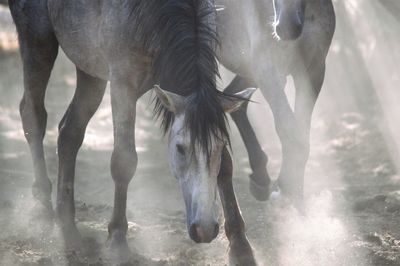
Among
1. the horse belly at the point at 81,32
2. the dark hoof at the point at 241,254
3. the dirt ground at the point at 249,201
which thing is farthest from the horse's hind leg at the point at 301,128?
the horse belly at the point at 81,32

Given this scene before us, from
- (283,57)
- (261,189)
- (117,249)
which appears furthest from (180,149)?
(261,189)

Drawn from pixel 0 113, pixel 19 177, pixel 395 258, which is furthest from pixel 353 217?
pixel 0 113

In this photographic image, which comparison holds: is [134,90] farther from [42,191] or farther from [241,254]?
[42,191]

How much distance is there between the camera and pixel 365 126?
10.5 metres

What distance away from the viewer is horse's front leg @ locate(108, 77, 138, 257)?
213 inches

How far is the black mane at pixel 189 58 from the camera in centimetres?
443

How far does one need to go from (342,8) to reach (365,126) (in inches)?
130

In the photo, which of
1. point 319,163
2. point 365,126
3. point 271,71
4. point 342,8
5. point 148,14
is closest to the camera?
point 148,14

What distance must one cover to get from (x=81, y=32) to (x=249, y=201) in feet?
8.00

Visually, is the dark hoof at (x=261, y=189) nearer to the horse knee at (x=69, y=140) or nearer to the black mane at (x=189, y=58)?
the horse knee at (x=69, y=140)

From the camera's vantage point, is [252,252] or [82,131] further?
[82,131]

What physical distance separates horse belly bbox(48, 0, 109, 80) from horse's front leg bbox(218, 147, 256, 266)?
3.92ft

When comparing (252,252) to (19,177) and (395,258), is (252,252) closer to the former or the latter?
(395,258)

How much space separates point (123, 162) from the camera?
217 inches
